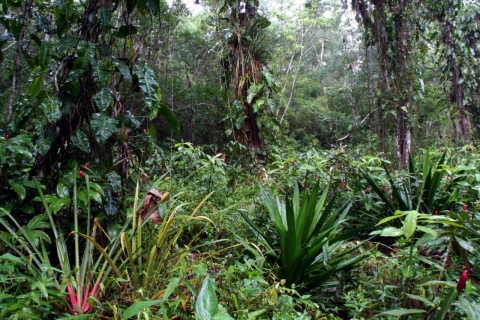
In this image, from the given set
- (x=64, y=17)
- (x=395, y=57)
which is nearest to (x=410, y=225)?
(x=64, y=17)

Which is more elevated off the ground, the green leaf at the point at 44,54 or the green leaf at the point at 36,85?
the green leaf at the point at 44,54

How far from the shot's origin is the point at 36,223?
65.6 inches

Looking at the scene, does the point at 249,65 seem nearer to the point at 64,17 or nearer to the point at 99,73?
the point at 64,17

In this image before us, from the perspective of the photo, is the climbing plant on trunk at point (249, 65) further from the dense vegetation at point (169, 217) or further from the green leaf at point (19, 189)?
the green leaf at point (19, 189)

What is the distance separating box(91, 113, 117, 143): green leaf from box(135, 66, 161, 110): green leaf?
23 centimetres

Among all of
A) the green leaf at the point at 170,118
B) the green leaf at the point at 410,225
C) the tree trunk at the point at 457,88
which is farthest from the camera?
the tree trunk at the point at 457,88

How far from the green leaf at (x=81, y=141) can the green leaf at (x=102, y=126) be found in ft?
0.36

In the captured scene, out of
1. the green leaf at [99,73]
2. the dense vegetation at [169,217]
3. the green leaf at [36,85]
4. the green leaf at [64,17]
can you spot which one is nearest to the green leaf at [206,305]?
the dense vegetation at [169,217]

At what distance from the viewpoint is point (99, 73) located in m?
1.82

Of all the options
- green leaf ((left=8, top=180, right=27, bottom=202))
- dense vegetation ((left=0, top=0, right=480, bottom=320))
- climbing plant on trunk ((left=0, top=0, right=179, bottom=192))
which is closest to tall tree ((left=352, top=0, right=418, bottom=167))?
dense vegetation ((left=0, top=0, right=480, bottom=320))

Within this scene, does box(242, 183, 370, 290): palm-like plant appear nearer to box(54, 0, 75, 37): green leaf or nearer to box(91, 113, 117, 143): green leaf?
box(91, 113, 117, 143): green leaf

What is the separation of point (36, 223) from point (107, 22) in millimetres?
1155

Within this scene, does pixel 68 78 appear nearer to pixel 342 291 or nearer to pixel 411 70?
pixel 342 291

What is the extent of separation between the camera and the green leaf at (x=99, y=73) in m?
1.81
